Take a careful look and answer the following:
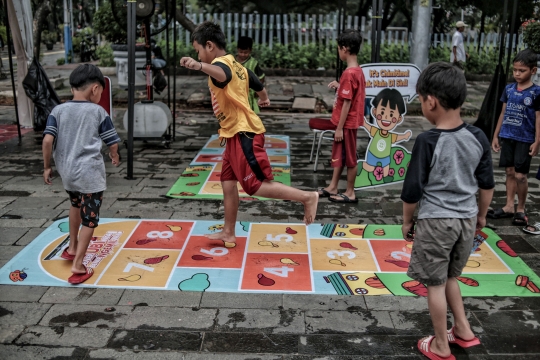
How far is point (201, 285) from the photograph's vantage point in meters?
3.79

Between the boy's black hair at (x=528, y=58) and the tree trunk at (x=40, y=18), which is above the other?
the tree trunk at (x=40, y=18)

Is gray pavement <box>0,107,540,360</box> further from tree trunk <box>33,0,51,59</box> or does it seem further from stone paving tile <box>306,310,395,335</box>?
tree trunk <box>33,0,51,59</box>

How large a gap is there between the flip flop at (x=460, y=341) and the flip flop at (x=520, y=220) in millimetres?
2288

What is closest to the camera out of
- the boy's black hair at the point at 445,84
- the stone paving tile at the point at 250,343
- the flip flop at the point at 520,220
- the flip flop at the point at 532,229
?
the boy's black hair at the point at 445,84

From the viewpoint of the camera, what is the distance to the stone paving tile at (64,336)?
3074 mm

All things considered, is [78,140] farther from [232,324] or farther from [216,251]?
[232,324]

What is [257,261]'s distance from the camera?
4203 mm

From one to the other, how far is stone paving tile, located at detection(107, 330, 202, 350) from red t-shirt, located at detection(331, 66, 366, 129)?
120 inches

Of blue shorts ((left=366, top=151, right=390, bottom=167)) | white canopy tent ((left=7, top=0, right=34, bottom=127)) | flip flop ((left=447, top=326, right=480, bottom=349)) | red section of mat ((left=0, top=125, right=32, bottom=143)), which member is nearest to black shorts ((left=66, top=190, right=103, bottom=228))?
flip flop ((left=447, top=326, right=480, bottom=349))

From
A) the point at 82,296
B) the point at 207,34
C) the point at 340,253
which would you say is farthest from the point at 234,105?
the point at 82,296

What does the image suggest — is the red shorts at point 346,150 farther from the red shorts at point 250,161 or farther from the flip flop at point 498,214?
the red shorts at point 250,161

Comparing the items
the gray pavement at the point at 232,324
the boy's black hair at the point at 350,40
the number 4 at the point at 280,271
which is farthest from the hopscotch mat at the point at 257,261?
the boy's black hair at the point at 350,40

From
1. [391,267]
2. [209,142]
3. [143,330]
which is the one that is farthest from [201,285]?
[209,142]

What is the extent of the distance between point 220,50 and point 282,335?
210cm
